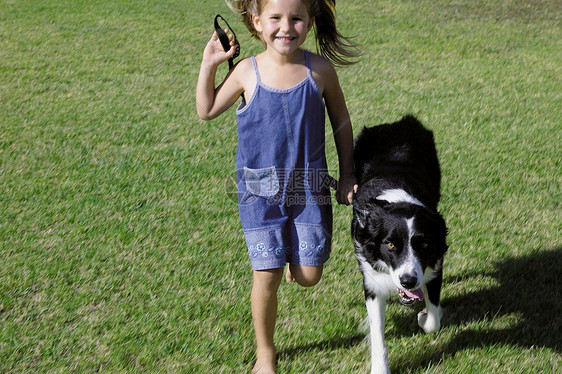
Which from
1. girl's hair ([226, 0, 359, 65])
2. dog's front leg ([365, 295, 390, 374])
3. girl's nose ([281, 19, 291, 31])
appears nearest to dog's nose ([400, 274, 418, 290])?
dog's front leg ([365, 295, 390, 374])

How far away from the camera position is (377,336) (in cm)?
358

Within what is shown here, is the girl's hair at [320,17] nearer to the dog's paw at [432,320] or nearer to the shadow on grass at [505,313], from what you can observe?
the dog's paw at [432,320]

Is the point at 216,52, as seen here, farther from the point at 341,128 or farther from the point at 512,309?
the point at 512,309

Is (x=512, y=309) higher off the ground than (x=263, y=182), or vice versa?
(x=263, y=182)

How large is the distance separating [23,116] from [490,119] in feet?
20.1

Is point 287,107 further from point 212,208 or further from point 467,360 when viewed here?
point 212,208

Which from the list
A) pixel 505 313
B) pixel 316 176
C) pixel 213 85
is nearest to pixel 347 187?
pixel 316 176

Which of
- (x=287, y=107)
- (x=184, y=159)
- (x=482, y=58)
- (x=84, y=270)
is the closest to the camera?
(x=287, y=107)

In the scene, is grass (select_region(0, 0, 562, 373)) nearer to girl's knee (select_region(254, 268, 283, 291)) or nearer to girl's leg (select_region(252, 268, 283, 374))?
girl's leg (select_region(252, 268, 283, 374))

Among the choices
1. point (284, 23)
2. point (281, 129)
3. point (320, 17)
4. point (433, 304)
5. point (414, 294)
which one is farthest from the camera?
point (433, 304)

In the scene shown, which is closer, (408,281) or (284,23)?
(284,23)

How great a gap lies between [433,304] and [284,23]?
77.9 inches

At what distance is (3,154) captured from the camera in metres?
7.00

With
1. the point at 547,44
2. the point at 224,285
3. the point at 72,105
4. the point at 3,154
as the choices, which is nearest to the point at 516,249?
the point at 224,285
